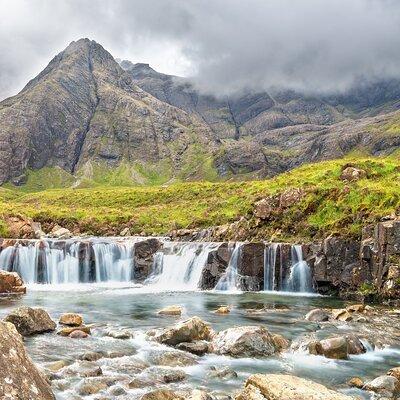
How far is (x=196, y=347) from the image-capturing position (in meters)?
21.6

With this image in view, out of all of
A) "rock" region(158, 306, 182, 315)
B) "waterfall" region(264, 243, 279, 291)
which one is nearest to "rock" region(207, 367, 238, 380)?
"rock" region(158, 306, 182, 315)

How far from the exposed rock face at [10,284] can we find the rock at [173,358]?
23681mm

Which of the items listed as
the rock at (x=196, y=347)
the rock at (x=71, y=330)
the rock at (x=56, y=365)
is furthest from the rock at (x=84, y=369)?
the rock at (x=71, y=330)

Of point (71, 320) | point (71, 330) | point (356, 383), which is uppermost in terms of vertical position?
point (71, 320)

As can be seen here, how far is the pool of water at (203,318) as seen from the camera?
1928 cm

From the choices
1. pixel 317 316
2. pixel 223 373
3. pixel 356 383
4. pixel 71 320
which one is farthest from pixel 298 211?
pixel 223 373

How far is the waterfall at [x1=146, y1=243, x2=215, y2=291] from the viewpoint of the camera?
49.2 m

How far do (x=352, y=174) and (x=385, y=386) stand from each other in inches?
1665

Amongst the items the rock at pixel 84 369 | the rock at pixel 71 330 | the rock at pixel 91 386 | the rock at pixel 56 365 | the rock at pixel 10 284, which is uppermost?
the rock at pixel 10 284

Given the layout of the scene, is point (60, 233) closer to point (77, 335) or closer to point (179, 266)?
point (179, 266)

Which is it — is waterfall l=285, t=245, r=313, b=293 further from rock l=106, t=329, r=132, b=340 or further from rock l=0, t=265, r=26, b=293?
rock l=0, t=265, r=26, b=293

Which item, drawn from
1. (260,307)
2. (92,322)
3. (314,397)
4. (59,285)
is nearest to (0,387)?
(314,397)

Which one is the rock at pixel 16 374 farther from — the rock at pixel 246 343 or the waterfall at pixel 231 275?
the waterfall at pixel 231 275

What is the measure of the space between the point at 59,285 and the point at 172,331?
3086 cm
